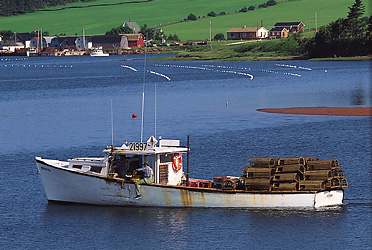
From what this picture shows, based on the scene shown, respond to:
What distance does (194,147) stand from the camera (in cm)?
6694

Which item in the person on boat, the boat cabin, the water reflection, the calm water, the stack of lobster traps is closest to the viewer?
the calm water

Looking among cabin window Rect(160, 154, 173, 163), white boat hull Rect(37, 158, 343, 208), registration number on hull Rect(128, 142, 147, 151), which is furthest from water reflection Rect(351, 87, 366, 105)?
registration number on hull Rect(128, 142, 147, 151)

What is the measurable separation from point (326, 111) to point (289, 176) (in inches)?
2127

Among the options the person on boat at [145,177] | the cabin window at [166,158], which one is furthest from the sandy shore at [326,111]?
the person on boat at [145,177]

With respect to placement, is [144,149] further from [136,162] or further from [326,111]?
[326,111]

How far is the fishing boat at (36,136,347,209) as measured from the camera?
43344mm

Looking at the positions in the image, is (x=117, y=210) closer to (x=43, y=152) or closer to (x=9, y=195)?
(x=9, y=195)

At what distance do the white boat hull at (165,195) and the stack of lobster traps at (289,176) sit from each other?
1.81ft

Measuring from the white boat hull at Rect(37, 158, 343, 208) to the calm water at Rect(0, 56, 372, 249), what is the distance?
1.94ft

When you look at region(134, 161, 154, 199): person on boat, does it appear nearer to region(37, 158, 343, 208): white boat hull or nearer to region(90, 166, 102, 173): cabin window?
region(37, 158, 343, 208): white boat hull

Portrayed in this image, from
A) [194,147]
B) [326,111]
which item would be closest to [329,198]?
[194,147]

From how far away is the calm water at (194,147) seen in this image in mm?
39500

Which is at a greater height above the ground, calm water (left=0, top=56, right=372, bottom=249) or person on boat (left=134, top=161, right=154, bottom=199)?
person on boat (left=134, top=161, right=154, bottom=199)

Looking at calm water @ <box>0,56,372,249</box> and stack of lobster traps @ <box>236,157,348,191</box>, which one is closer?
calm water @ <box>0,56,372,249</box>
